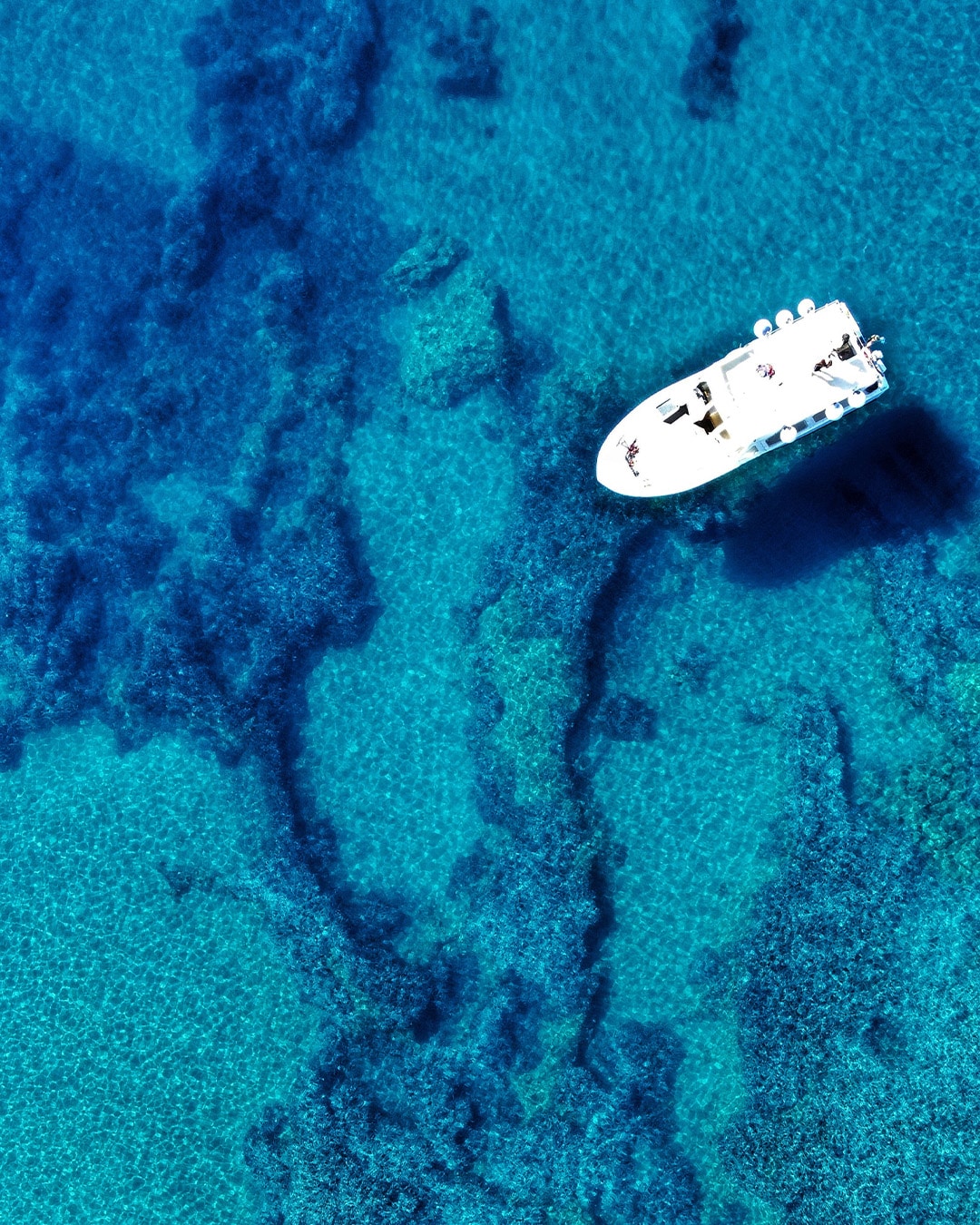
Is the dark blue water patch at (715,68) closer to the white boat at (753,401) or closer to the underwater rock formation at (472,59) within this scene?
the underwater rock formation at (472,59)

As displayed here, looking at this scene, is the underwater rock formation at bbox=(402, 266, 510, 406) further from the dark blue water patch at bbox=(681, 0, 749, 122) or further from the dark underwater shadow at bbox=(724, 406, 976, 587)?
the dark underwater shadow at bbox=(724, 406, 976, 587)

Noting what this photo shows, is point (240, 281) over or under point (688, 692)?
over

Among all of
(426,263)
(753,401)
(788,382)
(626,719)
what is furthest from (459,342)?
(626,719)

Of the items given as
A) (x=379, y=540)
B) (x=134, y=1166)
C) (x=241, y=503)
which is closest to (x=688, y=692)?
(x=379, y=540)

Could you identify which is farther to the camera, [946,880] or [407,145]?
[407,145]

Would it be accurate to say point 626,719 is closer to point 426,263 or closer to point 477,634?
point 477,634

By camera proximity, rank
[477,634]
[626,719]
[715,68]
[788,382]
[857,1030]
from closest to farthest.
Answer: [788,382] → [857,1030] → [626,719] → [477,634] → [715,68]

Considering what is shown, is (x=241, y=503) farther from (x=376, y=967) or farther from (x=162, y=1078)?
(x=162, y=1078)
